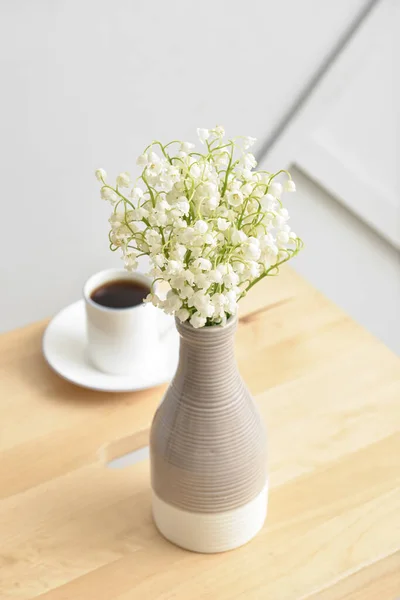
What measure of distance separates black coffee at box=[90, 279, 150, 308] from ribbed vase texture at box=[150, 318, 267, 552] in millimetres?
260

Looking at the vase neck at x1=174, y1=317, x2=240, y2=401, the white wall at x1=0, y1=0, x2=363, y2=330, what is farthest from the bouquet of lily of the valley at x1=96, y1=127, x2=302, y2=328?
the white wall at x1=0, y1=0, x2=363, y2=330

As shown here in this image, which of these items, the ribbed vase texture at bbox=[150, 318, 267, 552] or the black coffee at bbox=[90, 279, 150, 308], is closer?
the ribbed vase texture at bbox=[150, 318, 267, 552]

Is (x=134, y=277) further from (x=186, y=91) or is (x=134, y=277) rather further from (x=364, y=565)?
(x=186, y=91)

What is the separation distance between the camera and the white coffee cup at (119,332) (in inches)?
42.3

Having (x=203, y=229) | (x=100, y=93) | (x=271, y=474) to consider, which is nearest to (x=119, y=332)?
(x=271, y=474)

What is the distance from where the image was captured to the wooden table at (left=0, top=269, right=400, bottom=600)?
893mm

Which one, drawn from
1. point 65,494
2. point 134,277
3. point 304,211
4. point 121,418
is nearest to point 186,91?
point 304,211

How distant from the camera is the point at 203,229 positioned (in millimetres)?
721

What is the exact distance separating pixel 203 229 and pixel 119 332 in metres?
0.39

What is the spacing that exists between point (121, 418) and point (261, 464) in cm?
25

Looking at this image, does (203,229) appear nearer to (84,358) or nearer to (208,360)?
(208,360)

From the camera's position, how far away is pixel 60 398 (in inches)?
43.9

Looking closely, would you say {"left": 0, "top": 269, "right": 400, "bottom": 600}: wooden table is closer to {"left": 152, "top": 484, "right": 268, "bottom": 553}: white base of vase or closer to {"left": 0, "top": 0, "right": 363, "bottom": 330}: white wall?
{"left": 152, "top": 484, "right": 268, "bottom": 553}: white base of vase

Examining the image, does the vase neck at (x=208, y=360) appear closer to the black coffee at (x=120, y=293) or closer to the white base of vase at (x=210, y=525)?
the white base of vase at (x=210, y=525)
